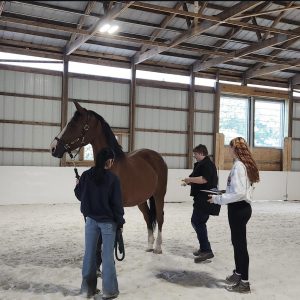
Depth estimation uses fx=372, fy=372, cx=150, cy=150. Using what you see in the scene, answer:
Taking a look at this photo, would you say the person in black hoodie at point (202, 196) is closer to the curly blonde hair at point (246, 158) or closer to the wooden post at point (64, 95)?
the curly blonde hair at point (246, 158)

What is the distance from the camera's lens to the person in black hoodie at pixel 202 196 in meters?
4.62

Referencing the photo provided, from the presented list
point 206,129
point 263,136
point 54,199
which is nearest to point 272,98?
point 263,136

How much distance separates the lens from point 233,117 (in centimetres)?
1416

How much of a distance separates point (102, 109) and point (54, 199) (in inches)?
128

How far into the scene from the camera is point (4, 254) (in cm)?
491

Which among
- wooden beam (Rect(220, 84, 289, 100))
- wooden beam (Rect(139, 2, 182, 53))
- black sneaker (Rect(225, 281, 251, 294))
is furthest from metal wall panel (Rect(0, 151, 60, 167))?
black sneaker (Rect(225, 281, 251, 294))

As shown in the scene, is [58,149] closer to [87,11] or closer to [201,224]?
[201,224]

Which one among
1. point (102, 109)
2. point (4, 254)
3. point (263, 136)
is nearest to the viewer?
point (4, 254)

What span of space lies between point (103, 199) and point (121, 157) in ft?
4.38

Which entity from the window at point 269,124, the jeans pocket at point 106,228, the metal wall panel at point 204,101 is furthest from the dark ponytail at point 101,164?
the window at point 269,124

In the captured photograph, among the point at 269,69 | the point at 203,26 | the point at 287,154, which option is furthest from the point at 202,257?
the point at 287,154

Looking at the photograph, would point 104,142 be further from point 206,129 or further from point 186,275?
point 206,129

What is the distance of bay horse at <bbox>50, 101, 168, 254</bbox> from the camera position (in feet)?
13.8

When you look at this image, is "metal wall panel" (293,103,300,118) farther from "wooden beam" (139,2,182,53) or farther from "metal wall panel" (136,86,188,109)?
"wooden beam" (139,2,182,53)
